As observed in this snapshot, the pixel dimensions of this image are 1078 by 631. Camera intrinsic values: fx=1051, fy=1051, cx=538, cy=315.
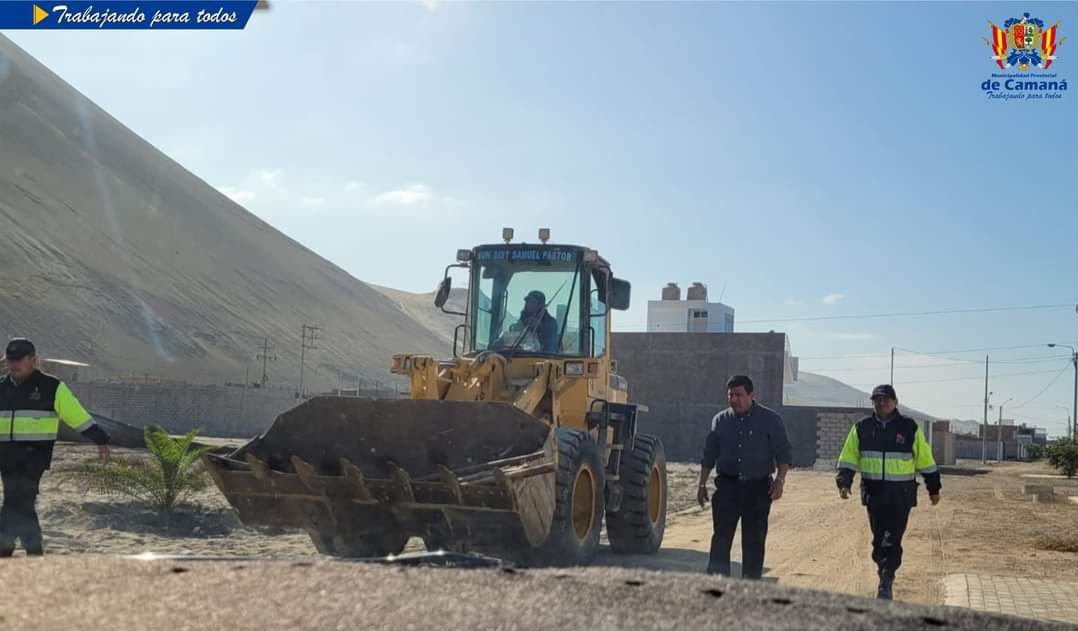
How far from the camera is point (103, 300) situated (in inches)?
2857

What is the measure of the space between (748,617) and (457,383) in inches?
234

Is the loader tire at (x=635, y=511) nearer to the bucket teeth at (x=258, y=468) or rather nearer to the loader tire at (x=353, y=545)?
the loader tire at (x=353, y=545)

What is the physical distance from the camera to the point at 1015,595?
8562 mm

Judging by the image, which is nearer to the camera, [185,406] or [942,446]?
[942,446]

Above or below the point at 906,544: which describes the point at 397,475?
above

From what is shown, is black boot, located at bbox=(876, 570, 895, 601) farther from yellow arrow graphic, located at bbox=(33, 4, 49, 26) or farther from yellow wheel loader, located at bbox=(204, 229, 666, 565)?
yellow arrow graphic, located at bbox=(33, 4, 49, 26)

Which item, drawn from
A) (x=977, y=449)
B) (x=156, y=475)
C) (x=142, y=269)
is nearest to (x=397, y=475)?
(x=156, y=475)

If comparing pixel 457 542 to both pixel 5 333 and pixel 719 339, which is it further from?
pixel 5 333

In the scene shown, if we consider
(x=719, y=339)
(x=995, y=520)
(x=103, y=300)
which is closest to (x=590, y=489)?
(x=995, y=520)

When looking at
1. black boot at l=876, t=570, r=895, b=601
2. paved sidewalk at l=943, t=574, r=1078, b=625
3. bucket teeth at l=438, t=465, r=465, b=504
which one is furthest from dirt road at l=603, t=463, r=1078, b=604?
bucket teeth at l=438, t=465, r=465, b=504

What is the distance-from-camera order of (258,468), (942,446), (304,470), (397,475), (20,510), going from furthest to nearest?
(942,446)
(258,468)
(304,470)
(397,475)
(20,510)

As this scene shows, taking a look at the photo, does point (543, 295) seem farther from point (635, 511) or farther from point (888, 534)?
point (888, 534)

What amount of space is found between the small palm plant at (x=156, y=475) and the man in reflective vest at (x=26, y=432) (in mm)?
4184

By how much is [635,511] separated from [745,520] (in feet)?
9.02
